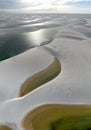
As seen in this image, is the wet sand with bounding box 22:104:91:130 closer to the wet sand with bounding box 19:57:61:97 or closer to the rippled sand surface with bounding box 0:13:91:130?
the rippled sand surface with bounding box 0:13:91:130

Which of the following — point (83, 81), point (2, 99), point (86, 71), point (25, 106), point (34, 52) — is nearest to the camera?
point (25, 106)

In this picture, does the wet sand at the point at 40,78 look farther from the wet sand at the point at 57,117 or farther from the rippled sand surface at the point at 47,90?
the wet sand at the point at 57,117

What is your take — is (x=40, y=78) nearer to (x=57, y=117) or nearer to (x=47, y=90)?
(x=47, y=90)

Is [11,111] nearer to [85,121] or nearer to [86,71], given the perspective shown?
[85,121]

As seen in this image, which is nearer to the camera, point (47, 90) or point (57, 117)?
point (57, 117)

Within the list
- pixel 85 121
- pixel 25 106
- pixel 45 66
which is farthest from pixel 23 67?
pixel 85 121

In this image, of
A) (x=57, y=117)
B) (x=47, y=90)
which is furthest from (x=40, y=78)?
(x=57, y=117)
